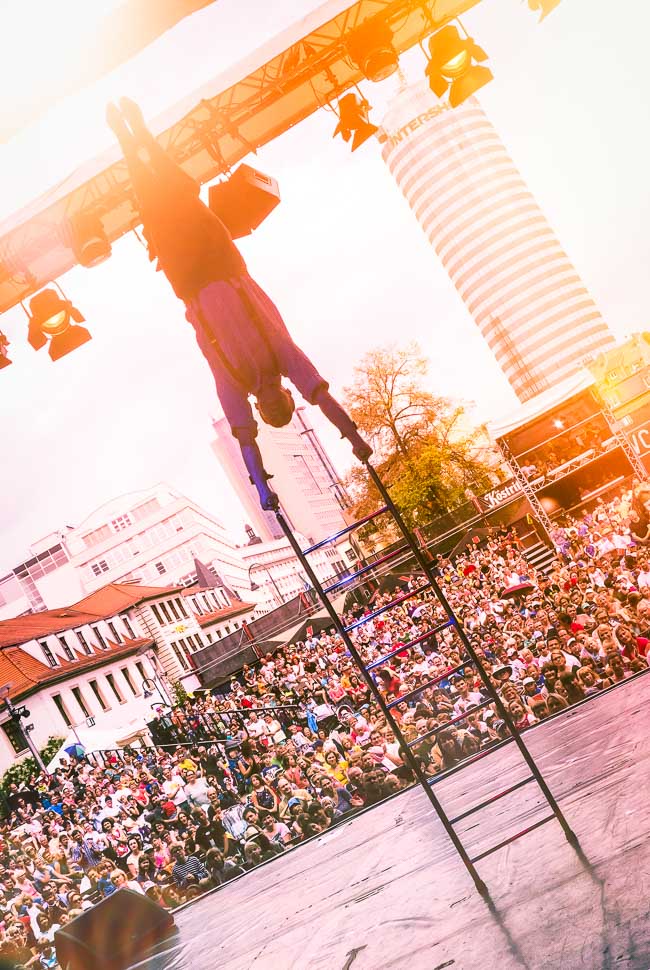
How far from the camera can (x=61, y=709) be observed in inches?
574

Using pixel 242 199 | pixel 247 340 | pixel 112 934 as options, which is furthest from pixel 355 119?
pixel 112 934

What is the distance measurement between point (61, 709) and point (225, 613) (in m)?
8.83

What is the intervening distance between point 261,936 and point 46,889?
15.8 feet

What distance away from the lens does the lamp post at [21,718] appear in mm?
13266

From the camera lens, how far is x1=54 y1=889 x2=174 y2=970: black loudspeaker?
7176 mm

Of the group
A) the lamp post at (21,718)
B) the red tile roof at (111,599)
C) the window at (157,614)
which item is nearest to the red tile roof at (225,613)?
the window at (157,614)

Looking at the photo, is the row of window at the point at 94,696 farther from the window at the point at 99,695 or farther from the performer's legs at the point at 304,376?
the performer's legs at the point at 304,376

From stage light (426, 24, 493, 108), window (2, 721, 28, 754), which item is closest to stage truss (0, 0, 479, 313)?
stage light (426, 24, 493, 108)

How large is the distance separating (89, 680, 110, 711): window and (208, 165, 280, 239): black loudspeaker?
12.6 metres

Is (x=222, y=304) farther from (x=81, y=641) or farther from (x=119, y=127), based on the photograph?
(x=81, y=641)

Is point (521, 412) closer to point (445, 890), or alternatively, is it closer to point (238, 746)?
point (238, 746)

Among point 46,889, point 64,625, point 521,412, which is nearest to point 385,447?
point 521,412

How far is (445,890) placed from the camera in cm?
469

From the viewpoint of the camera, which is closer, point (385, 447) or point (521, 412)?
point (521, 412)
